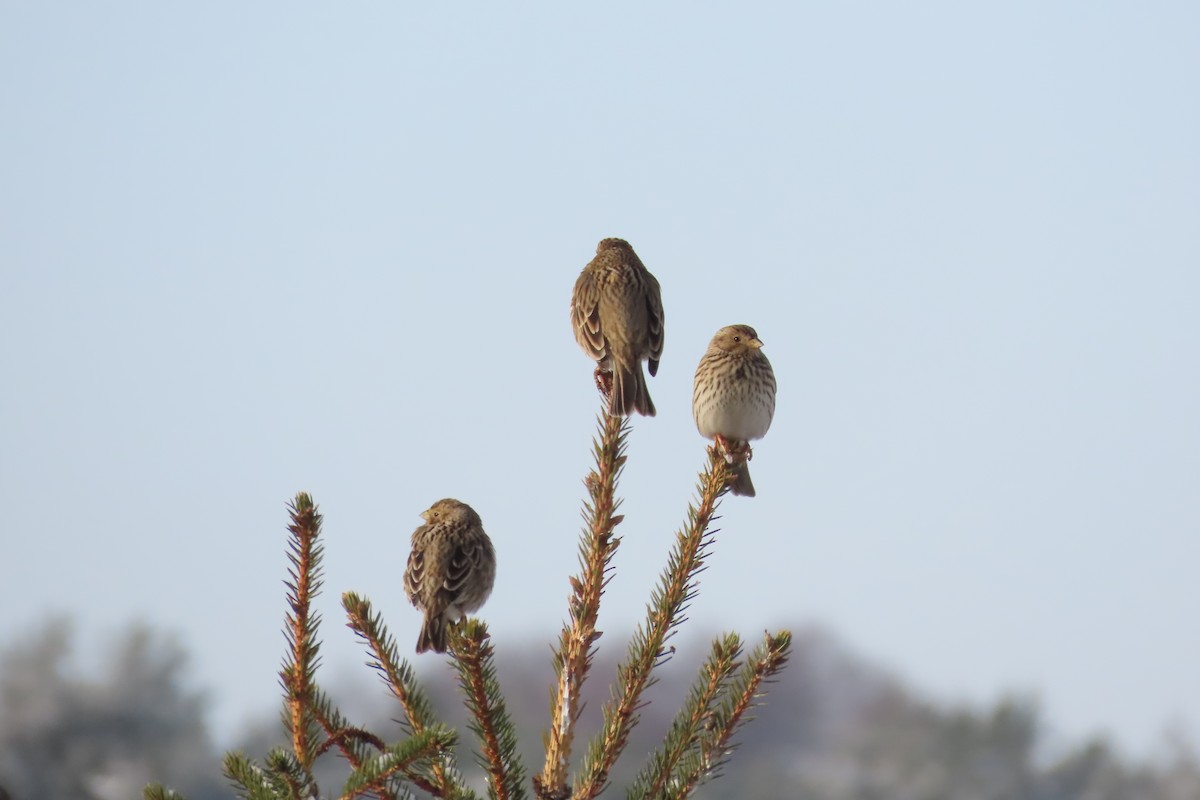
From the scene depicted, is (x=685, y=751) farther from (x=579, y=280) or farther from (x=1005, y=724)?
(x=1005, y=724)

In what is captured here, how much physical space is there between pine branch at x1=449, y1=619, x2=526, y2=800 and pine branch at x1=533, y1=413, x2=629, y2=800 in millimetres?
102

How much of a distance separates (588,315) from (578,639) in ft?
14.1

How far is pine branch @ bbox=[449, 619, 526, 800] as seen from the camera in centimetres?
447

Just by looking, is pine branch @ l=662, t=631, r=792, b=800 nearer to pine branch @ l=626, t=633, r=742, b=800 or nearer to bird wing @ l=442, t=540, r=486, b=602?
pine branch @ l=626, t=633, r=742, b=800

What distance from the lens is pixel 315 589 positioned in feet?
14.9

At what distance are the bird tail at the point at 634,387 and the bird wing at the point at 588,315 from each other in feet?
1.37

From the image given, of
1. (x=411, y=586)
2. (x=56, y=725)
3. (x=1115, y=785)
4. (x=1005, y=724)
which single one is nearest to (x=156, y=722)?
(x=56, y=725)

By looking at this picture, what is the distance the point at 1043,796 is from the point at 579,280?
41.3 metres

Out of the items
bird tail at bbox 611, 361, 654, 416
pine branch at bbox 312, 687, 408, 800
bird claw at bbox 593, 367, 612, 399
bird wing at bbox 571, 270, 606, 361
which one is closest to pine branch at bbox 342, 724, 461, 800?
pine branch at bbox 312, 687, 408, 800

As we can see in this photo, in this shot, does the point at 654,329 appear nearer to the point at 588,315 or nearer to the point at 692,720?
the point at 588,315

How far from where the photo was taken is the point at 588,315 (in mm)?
8883

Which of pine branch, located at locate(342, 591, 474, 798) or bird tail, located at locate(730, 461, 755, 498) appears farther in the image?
bird tail, located at locate(730, 461, 755, 498)

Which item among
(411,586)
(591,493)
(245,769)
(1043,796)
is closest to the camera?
(245,769)

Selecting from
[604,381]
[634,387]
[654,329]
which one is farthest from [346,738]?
[654,329]
